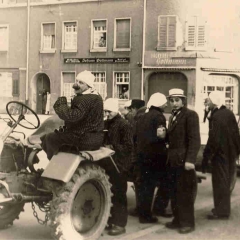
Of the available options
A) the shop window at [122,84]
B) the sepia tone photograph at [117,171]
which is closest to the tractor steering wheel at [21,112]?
the sepia tone photograph at [117,171]

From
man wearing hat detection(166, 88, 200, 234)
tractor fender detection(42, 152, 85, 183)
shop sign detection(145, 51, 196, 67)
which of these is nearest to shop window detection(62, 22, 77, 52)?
shop sign detection(145, 51, 196, 67)

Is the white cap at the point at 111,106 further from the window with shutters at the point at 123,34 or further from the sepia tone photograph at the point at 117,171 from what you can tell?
the window with shutters at the point at 123,34

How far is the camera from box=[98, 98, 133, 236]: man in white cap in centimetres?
542

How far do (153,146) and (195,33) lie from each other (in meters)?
19.2

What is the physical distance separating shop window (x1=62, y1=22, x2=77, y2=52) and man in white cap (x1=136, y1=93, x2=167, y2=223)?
65.8 ft

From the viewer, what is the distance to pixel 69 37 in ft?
86.7

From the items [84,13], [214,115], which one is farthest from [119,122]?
[84,13]

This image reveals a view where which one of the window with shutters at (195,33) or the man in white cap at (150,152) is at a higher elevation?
the window with shutters at (195,33)

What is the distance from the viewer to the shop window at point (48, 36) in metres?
25.5

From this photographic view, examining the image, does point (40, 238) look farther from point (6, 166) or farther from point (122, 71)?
point (122, 71)

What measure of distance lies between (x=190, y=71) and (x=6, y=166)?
20217 millimetres

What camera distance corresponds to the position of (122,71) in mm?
25625

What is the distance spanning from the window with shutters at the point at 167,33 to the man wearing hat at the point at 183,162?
1960 centimetres

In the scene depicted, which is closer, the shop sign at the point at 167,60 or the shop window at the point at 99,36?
the shop sign at the point at 167,60
